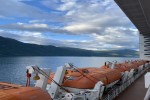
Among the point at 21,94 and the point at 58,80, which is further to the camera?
the point at 58,80

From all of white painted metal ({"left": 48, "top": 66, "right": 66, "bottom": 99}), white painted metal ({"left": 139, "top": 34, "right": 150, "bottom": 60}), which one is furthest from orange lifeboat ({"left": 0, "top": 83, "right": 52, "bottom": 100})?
white painted metal ({"left": 139, "top": 34, "right": 150, "bottom": 60})

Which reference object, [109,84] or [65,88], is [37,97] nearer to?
[65,88]

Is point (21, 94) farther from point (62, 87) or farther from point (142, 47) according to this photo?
point (142, 47)

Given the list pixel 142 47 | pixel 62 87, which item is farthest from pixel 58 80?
pixel 142 47

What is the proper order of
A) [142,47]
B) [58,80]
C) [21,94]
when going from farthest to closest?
[142,47], [58,80], [21,94]

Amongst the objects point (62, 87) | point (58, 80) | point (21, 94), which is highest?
point (21, 94)

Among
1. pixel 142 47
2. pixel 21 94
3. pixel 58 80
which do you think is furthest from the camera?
pixel 142 47

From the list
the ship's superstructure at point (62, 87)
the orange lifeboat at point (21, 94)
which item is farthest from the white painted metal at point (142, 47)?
the orange lifeboat at point (21, 94)

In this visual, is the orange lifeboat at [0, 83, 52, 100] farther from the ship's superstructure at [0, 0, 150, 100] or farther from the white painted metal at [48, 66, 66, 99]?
the white painted metal at [48, 66, 66, 99]

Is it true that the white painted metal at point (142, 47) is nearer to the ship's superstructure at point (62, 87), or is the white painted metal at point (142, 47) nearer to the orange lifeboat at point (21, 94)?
the ship's superstructure at point (62, 87)

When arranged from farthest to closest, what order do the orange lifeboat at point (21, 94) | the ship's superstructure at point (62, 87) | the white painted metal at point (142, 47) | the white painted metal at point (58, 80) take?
the white painted metal at point (142, 47) → the white painted metal at point (58, 80) → the ship's superstructure at point (62, 87) → the orange lifeboat at point (21, 94)

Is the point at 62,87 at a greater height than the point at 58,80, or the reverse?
the point at 58,80

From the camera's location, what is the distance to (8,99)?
7.06 metres

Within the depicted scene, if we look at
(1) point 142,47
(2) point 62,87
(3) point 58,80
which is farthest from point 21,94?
(1) point 142,47
